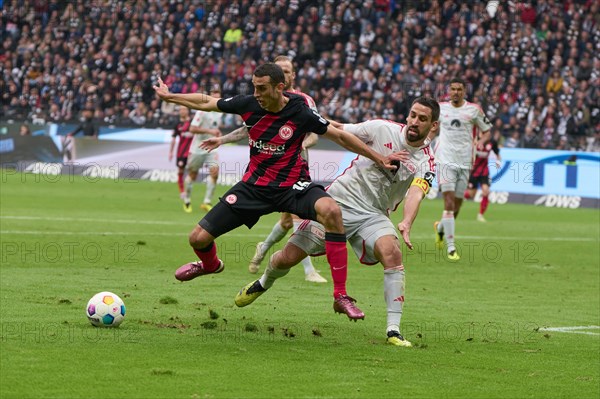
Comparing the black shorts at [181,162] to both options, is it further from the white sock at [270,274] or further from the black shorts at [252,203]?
the black shorts at [252,203]

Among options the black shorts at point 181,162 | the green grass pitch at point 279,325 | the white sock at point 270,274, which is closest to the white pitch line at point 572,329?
the green grass pitch at point 279,325

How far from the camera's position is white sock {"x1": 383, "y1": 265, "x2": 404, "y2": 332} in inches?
336

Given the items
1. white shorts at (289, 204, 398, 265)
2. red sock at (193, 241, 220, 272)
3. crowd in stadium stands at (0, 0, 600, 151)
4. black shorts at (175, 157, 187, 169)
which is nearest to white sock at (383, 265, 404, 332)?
white shorts at (289, 204, 398, 265)

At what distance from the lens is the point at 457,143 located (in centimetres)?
1714

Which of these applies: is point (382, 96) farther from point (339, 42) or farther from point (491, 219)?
point (491, 219)

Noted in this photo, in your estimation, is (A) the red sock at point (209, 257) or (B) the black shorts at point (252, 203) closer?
(B) the black shorts at point (252, 203)

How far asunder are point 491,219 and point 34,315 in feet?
51.8

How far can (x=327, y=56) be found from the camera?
1438 inches

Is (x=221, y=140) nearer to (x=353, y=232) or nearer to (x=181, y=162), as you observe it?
(x=353, y=232)

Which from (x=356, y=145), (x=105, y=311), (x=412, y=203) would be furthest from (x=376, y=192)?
(x=105, y=311)

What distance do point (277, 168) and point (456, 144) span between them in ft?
28.9

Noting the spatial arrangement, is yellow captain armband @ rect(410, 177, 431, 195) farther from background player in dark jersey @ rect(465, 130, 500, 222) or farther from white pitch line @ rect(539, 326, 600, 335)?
background player in dark jersey @ rect(465, 130, 500, 222)

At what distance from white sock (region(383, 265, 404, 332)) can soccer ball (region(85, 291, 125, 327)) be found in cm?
223

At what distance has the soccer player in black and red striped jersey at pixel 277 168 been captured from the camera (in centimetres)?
864
